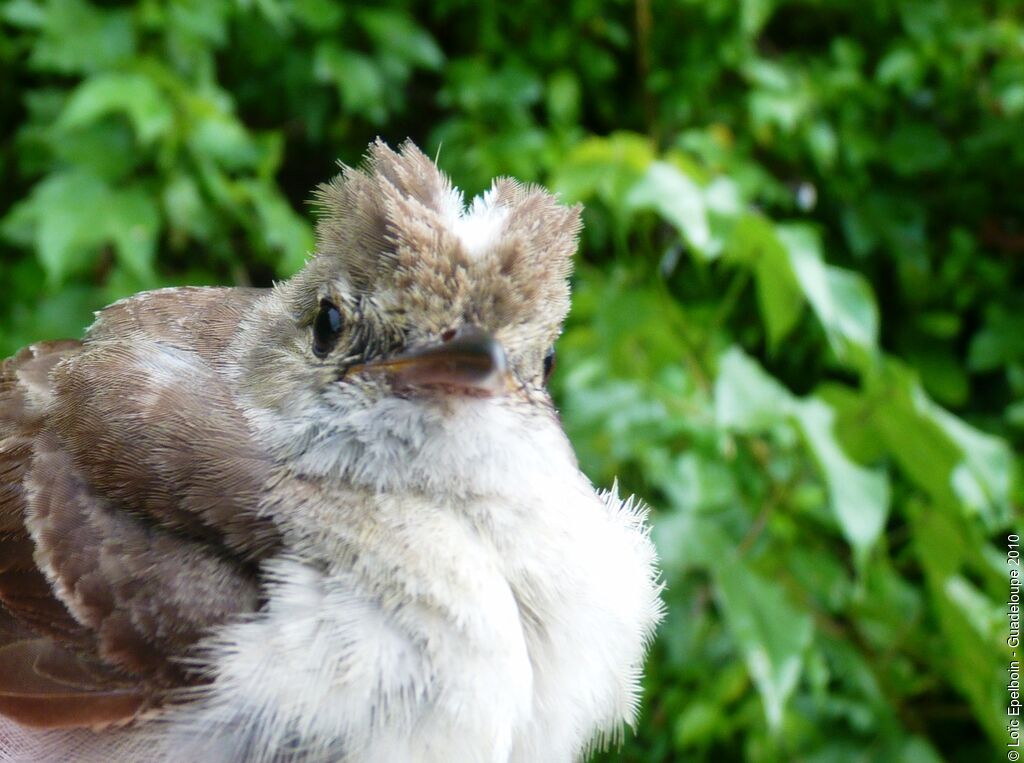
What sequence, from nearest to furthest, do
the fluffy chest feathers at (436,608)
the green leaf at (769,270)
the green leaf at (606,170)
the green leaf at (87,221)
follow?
the fluffy chest feathers at (436,608) → the green leaf at (769,270) → the green leaf at (606,170) → the green leaf at (87,221)

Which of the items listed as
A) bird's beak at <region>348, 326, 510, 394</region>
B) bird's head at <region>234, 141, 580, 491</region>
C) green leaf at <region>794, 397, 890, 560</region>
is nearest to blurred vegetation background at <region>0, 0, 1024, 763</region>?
green leaf at <region>794, 397, 890, 560</region>

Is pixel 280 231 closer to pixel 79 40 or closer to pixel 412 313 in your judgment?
pixel 79 40

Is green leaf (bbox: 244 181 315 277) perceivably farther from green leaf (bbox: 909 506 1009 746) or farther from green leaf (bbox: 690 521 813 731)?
green leaf (bbox: 909 506 1009 746)

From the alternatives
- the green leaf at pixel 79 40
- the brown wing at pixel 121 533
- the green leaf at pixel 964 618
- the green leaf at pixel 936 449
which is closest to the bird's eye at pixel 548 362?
the brown wing at pixel 121 533

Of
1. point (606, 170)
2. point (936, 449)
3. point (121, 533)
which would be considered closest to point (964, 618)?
point (936, 449)

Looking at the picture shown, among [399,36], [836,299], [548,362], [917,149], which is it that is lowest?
[548,362]

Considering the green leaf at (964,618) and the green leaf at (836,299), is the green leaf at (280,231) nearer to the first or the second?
the green leaf at (836,299)

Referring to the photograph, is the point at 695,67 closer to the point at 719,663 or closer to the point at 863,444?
the point at 863,444
